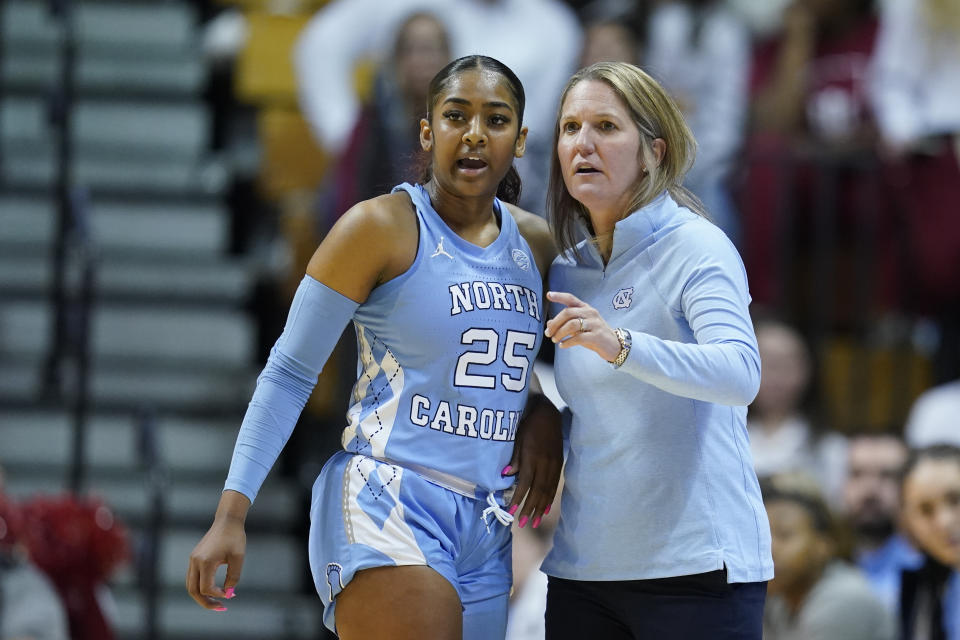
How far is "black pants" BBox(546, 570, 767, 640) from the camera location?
2414 millimetres

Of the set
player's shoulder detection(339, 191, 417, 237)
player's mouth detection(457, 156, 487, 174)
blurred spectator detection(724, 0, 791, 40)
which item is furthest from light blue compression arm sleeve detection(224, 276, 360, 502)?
blurred spectator detection(724, 0, 791, 40)

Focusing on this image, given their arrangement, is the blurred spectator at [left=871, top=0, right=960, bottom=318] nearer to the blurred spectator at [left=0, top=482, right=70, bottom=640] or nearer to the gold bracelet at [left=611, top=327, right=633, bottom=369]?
the blurred spectator at [left=0, top=482, right=70, bottom=640]

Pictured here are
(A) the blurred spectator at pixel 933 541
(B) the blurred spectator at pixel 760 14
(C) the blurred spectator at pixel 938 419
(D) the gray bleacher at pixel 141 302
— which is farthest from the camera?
(B) the blurred spectator at pixel 760 14

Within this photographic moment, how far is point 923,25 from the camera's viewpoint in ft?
18.4

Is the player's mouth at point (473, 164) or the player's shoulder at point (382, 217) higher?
the player's mouth at point (473, 164)

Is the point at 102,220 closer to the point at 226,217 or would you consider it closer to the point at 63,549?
the point at 226,217

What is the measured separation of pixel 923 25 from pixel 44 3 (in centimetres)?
378

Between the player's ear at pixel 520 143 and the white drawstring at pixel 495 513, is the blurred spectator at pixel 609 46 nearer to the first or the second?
the player's ear at pixel 520 143

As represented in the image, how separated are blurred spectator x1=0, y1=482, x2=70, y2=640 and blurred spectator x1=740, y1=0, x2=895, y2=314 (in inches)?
111

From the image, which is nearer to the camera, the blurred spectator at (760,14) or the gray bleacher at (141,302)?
the gray bleacher at (141,302)

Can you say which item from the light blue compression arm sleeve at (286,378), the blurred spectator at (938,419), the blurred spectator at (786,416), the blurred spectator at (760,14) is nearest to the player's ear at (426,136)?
the light blue compression arm sleeve at (286,378)

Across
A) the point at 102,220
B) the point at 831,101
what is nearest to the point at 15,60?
the point at 102,220

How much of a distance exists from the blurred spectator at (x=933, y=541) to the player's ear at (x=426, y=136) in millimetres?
2088

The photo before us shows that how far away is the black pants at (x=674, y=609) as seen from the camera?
2.41 meters
